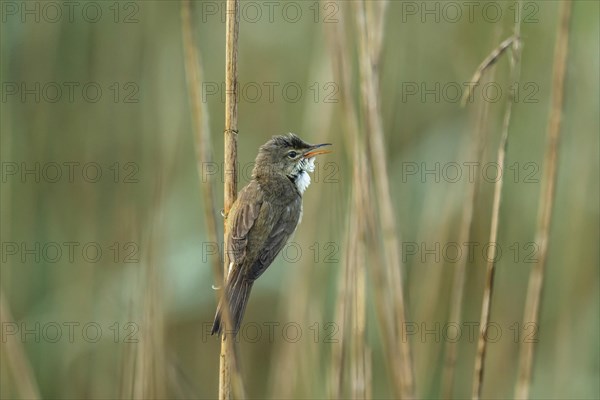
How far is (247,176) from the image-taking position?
4570 mm

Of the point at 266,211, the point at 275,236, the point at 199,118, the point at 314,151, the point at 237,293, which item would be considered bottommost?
the point at 237,293


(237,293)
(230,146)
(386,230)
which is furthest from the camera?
(237,293)

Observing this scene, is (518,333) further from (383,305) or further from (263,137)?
(383,305)

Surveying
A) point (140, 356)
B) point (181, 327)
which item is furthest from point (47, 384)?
point (140, 356)

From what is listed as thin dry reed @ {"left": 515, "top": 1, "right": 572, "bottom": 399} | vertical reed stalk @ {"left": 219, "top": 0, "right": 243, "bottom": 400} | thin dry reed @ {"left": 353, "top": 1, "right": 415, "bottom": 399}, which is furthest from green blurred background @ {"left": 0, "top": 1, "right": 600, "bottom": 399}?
thin dry reed @ {"left": 353, "top": 1, "right": 415, "bottom": 399}

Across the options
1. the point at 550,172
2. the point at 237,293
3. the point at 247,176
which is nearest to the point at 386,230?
the point at 550,172

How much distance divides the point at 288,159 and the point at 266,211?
1.10ft

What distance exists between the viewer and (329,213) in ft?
12.5

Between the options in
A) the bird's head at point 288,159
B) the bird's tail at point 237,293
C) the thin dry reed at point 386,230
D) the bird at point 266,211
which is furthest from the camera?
the bird's head at point 288,159

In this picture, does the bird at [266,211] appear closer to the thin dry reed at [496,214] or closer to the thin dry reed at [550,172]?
the thin dry reed at [496,214]

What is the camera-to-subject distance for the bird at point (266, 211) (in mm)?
3490

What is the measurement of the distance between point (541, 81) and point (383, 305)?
2.70 metres

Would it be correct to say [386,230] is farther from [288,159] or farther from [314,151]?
[288,159]

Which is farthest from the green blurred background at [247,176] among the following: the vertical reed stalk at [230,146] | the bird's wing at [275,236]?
the vertical reed stalk at [230,146]
